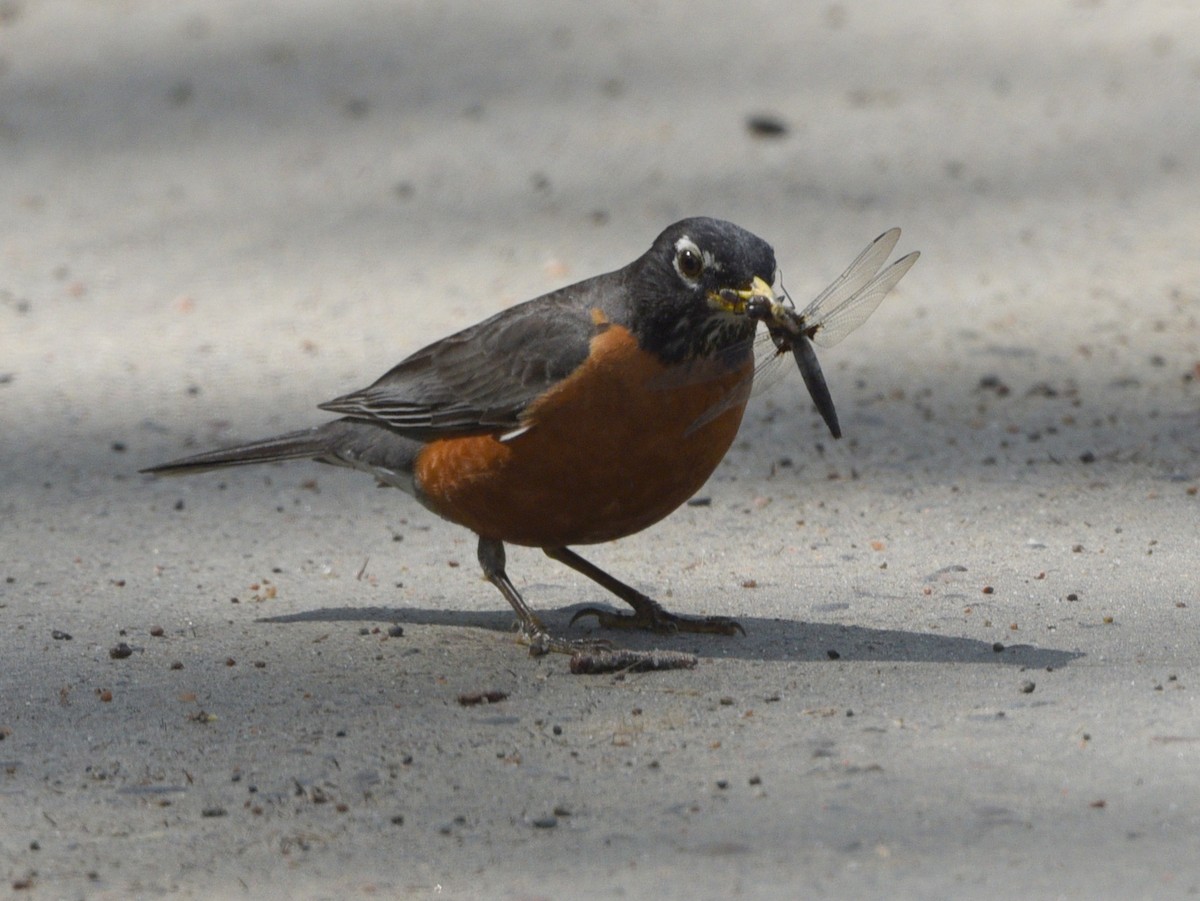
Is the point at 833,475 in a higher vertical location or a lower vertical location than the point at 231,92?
lower

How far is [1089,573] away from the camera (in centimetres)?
537

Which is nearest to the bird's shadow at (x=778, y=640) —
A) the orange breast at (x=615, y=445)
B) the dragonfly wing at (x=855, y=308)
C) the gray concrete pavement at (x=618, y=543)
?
the gray concrete pavement at (x=618, y=543)

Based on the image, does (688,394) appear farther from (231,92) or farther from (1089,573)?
(231,92)

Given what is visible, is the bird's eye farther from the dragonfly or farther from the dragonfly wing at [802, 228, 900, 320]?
the dragonfly wing at [802, 228, 900, 320]

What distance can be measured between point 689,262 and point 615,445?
0.51 m

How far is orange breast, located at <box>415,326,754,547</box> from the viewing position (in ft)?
15.2

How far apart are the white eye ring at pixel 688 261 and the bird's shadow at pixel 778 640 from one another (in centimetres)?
102

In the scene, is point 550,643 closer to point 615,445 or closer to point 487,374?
point 615,445

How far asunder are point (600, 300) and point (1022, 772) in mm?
1805

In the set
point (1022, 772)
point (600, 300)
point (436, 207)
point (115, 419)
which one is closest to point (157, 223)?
point (436, 207)

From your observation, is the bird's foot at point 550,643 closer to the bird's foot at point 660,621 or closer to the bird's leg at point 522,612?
the bird's leg at point 522,612

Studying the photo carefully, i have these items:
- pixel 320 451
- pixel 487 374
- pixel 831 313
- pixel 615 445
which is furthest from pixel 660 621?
pixel 320 451

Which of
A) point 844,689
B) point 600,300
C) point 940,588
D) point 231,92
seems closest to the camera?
point 844,689

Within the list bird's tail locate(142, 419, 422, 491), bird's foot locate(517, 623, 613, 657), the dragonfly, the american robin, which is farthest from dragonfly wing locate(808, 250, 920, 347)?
bird's tail locate(142, 419, 422, 491)
